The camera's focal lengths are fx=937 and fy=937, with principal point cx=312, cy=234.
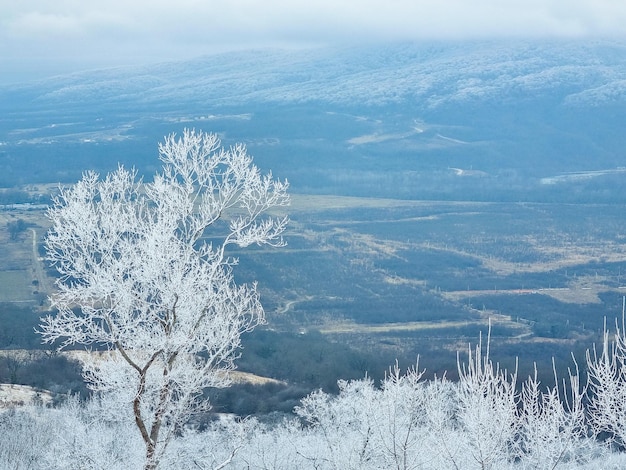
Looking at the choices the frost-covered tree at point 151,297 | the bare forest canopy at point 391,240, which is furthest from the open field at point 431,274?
the frost-covered tree at point 151,297

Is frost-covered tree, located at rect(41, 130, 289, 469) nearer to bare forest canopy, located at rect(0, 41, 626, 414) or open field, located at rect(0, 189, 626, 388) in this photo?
bare forest canopy, located at rect(0, 41, 626, 414)

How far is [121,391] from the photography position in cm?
1733

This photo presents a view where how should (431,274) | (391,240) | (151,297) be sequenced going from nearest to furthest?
(151,297)
(431,274)
(391,240)

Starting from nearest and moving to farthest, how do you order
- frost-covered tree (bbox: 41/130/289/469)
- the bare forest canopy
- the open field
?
frost-covered tree (bbox: 41/130/289/469), the bare forest canopy, the open field

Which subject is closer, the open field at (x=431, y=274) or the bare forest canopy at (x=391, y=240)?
the bare forest canopy at (x=391, y=240)

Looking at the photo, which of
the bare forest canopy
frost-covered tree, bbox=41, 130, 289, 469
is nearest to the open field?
the bare forest canopy

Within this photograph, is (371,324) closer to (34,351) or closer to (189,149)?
(34,351)

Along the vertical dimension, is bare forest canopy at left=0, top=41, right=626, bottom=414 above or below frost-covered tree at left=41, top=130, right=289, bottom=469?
below

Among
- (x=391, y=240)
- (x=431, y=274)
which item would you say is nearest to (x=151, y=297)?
(x=431, y=274)

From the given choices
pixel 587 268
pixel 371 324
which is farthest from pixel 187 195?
pixel 587 268

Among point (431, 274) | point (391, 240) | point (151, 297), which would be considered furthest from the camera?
point (391, 240)

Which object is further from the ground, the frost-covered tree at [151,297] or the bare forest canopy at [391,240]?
the frost-covered tree at [151,297]

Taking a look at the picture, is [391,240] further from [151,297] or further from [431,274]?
[151,297]

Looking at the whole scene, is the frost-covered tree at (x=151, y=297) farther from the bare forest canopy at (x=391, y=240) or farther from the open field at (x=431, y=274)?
the open field at (x=431, y=274)
